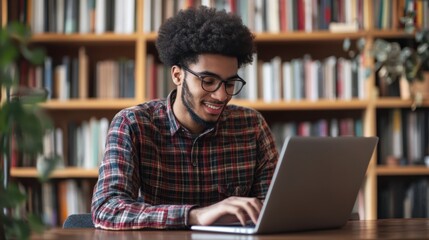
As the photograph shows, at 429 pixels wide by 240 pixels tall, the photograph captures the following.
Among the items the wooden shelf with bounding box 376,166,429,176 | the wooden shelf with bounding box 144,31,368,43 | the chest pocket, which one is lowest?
the wooden shelf with bounding box 376,166,429,176

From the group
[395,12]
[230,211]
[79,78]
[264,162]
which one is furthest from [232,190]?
[395,12]

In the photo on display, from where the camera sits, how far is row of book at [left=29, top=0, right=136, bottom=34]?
11.4 ft

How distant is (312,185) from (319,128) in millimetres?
2015

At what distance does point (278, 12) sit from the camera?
3.49 m

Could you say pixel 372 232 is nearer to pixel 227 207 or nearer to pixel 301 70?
pixel 227 207

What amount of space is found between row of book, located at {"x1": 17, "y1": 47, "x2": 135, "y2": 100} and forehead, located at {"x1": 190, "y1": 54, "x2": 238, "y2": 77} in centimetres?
144

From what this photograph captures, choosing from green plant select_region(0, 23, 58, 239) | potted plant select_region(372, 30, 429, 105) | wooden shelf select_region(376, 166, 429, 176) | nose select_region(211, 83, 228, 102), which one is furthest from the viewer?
wooden shelf select_region(376, 166, 429, 176)

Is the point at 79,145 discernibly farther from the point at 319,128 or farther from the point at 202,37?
the point at 202,37

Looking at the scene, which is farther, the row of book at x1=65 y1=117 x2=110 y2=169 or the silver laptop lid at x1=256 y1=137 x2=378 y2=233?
the row of book at x1=65 y1=117 x2=110 y2=169

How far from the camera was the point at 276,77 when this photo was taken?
3.49m

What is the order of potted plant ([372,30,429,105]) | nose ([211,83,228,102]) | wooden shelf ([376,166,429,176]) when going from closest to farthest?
nose ([211,83,228,102]), potted plant ([372,30,429,105]), wooden shelf ([376,166,429,176])

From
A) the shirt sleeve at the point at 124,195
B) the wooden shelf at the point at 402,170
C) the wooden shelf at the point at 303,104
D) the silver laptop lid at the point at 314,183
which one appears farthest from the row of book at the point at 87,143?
the silver laptop lid at the point at 314,183

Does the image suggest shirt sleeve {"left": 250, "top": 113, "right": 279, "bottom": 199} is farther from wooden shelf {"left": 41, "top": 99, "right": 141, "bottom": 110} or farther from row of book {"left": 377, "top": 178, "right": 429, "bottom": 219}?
row of book {"left": 377, "top": 178, "right": 429, "bottom": 219}

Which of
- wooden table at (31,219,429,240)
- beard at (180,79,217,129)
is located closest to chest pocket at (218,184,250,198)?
beard at (180,79,217,129)
